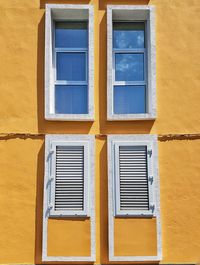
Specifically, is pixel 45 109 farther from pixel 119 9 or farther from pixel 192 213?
pixel 192 213

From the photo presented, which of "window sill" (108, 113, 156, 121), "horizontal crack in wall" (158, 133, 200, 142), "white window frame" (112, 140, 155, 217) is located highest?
"window sill" (108, 113, 156, 121)

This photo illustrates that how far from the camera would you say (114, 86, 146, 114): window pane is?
9.18m

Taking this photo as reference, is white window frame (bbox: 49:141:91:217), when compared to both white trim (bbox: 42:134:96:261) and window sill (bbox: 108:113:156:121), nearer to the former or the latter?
white trim (bbox: 42:134:96:261)

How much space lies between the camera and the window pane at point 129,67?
9312 millimetres

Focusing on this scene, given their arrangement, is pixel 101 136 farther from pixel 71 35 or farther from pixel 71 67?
pixel 71 35

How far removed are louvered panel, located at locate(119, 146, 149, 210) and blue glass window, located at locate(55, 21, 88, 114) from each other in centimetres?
104

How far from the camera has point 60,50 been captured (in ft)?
30.7

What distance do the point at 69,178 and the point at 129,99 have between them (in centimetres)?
170

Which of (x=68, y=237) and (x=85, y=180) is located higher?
(x=85, y=180)

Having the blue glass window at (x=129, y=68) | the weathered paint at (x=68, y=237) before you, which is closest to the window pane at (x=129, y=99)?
the blue glass window at (x=129, y=68)

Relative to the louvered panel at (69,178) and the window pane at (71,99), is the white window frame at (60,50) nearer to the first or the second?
the window pane at (71,99)

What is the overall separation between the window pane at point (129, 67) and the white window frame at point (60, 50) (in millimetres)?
540

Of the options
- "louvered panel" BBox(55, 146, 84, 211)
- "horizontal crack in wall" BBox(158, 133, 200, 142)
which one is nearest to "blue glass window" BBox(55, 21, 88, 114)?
"louvered panel" BBox(55, 146, 84, 211)

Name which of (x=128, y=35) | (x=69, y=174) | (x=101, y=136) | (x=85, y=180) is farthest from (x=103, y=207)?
(x=128, y=35)
